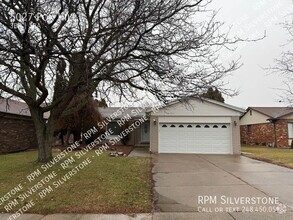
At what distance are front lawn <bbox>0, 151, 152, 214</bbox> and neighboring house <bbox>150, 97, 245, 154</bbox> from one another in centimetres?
814

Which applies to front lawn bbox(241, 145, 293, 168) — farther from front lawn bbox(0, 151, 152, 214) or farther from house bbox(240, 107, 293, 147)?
front lawn bbox(0, 151, 152, 214)

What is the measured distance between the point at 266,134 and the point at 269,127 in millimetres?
845

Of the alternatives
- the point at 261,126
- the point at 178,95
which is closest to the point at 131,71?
the point at 178,95

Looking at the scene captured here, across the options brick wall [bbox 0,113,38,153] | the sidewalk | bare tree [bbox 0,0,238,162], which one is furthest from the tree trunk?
brick wall [bbox 0,113,38,153]

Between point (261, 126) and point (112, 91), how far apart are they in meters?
21.0

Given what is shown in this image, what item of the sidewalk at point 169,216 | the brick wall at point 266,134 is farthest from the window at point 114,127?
the sidewalk at point 169,216

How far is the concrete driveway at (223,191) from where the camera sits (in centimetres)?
584

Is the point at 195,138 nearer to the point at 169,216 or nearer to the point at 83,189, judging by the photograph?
the point at 83,189

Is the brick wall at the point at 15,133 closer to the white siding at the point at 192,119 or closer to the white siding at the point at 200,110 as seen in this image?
the white siding at the point at 200,110

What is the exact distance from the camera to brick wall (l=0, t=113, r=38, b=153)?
17.1 m

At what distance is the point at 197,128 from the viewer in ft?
61.0

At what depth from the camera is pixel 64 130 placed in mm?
20438

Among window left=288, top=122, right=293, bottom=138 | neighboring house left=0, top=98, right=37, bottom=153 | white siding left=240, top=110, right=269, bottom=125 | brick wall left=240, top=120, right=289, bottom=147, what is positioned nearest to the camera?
neighboring house left=0, top=98, right=37, bottom=153

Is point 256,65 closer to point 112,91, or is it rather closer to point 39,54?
point 112,91
